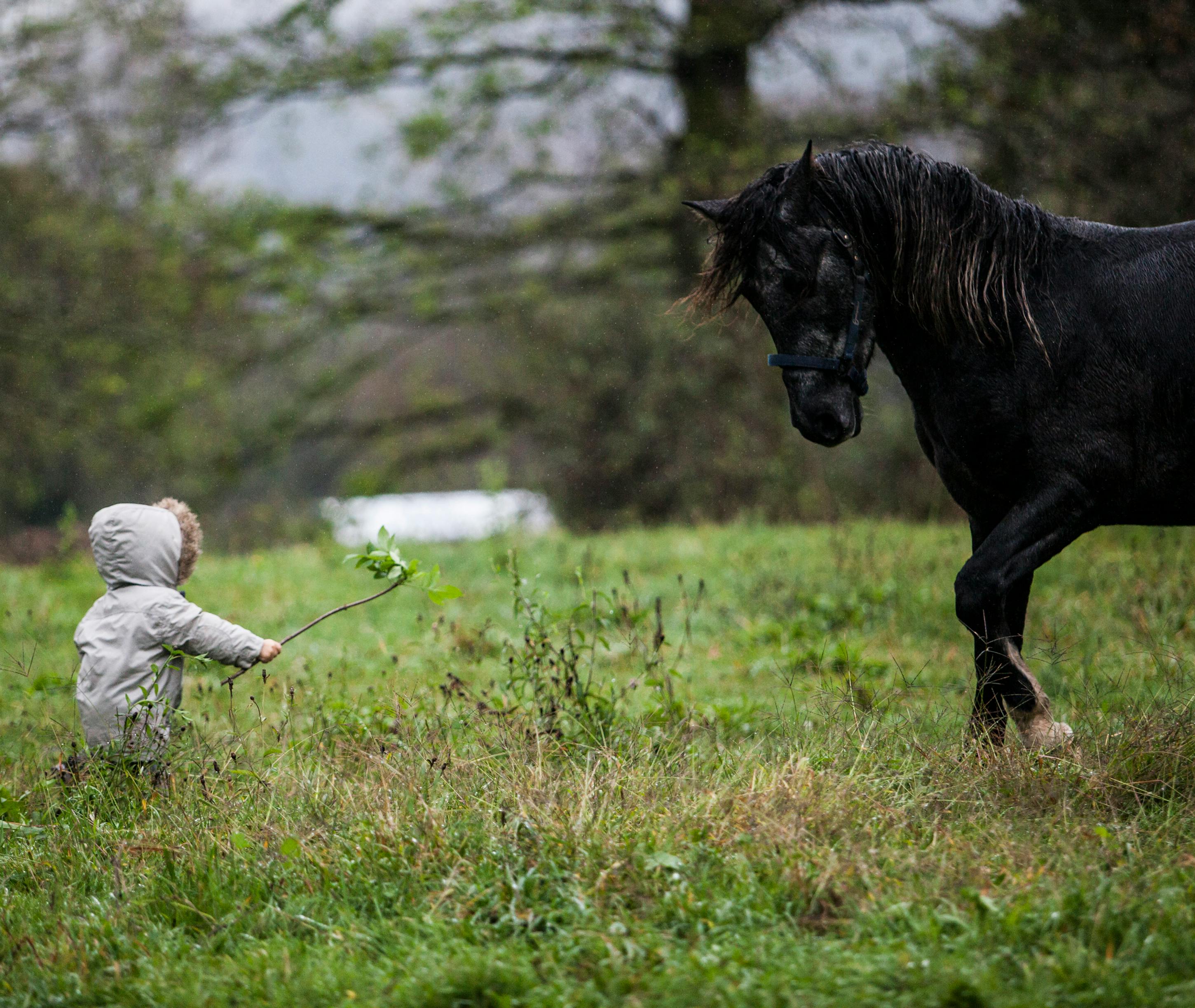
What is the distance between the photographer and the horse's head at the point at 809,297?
375cm

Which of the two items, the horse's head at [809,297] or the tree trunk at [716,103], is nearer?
the horse's head at [809,297]

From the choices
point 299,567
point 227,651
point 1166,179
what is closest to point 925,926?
point 227,651

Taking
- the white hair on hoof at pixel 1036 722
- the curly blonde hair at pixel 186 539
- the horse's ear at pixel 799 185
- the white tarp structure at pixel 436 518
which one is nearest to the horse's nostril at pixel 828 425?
the horse's ear at pixel 799 185

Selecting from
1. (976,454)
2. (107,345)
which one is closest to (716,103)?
(107,345)

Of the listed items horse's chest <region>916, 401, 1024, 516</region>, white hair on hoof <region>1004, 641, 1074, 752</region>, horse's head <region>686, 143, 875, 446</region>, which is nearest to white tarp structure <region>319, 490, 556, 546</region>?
horse's head <region>686, 143, 875, 446</region>

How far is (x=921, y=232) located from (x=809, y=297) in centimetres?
50

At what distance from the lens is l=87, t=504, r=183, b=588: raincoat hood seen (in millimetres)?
3936

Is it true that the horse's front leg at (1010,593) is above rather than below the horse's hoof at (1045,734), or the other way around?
above

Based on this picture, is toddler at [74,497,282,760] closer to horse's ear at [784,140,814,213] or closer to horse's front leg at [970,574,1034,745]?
horse's ear at [784,140,814,213]

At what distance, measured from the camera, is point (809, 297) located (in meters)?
3.79

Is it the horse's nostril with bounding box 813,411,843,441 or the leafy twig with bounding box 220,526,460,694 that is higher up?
the horse's nostril with bounding box 813,411,843,441

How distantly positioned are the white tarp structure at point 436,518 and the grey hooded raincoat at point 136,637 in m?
4.83

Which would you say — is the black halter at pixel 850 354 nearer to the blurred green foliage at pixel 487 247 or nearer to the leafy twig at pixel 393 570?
the leafy twig at pixel 393 570

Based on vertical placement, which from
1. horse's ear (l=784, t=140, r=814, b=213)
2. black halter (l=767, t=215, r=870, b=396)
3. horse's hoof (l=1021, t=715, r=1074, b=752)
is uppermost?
horse's ear (l=784, t=140, r=814, b=213)
